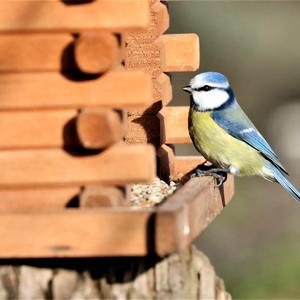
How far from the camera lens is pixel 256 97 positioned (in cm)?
1314

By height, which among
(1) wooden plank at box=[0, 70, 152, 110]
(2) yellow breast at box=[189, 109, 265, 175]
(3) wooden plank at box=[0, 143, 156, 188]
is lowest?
(2) yellow breast at box=[189, 109, 265, 175]

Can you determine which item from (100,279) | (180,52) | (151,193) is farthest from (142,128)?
(100,279)

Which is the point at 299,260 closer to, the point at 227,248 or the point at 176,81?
the point at 227,248

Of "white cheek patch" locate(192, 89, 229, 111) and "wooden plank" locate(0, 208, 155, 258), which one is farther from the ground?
"wooden plank" locate(0, 208, 155, 258)

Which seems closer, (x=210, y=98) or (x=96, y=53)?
(x=96, y=53)

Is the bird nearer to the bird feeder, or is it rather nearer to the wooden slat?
the wooden slat

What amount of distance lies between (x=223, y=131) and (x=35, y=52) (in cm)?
209

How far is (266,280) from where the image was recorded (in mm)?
9070

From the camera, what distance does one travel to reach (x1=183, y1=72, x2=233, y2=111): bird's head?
5.77 metres

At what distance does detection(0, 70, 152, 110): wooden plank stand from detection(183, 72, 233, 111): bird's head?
199 centimetres

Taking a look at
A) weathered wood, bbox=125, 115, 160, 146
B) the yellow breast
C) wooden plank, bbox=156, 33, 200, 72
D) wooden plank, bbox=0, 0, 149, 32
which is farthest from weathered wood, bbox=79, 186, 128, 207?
the yellow breast

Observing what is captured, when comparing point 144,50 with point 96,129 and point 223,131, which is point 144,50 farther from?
point 96,129

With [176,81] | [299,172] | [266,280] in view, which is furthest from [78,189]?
[299,172]

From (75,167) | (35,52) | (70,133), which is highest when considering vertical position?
(35,52)
